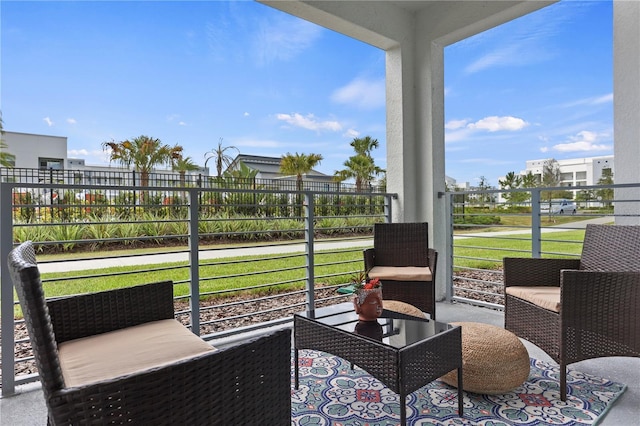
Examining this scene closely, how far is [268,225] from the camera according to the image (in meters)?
8.31

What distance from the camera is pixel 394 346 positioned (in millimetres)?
1723

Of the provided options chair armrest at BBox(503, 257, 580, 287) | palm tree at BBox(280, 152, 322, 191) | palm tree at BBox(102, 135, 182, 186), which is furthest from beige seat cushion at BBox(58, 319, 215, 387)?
palm tree at BBox(280, 152, 322, 191)

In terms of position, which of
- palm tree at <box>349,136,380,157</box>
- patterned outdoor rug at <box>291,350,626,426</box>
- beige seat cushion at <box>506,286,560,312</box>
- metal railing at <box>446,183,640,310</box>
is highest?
palm tree at <box>349,136,380,157</box>

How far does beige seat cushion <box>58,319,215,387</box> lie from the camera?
1333 mm

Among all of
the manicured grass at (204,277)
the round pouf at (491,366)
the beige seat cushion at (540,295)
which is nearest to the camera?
the round pouf at (491,366)

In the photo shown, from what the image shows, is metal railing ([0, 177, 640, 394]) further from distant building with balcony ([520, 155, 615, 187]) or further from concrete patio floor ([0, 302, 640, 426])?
distant building with balcony ([520, 155, 615, 187])

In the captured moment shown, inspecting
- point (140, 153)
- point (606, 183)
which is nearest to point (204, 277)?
point (606, 183)

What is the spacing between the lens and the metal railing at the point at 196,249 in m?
3.10

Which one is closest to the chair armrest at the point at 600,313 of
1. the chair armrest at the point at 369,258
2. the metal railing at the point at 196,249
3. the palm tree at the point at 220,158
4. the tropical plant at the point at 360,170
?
the chair armrest at the point at 369,258

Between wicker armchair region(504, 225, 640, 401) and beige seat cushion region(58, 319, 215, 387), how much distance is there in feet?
6.59

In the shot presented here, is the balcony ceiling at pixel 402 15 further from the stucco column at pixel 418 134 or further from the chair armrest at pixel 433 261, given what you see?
the chair armrest at pixel 433 261

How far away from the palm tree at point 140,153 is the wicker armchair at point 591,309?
37.8 feet

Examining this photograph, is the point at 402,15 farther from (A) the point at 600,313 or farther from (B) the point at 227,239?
(B) the point at 227,239

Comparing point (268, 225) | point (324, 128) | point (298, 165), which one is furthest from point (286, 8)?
point (324, 128)
